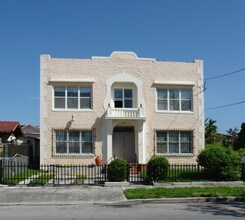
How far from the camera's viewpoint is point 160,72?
26844mm

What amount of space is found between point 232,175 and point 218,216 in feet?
26.5

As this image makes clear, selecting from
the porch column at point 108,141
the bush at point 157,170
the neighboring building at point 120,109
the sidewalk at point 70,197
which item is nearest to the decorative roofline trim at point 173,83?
the neighboring building at point 120,109

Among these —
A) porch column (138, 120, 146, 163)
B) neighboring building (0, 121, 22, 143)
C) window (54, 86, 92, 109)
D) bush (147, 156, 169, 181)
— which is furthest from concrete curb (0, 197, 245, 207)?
neighboring building (0, 121, 22, 143)

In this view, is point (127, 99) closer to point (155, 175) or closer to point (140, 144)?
point (140, 144)

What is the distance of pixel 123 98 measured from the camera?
26.8 metres

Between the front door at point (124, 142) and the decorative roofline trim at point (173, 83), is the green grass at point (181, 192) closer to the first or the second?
the front door at point (124, 142)

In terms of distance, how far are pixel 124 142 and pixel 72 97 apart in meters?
4.75

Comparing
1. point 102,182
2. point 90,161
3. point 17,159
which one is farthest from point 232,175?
point 17,159

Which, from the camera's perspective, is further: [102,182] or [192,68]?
[192,68]

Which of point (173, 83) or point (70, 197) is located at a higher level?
point (173, 83)

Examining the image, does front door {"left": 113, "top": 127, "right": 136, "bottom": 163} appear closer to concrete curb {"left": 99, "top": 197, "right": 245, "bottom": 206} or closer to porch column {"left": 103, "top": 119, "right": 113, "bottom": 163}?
porch column {"left": 103, "top": 119, "right": 113, "bottom": 163}

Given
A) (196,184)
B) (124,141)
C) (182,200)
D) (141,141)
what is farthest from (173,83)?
(182,200)

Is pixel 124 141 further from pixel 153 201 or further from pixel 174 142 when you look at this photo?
pixel 153 201

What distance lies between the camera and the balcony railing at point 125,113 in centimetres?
2544
